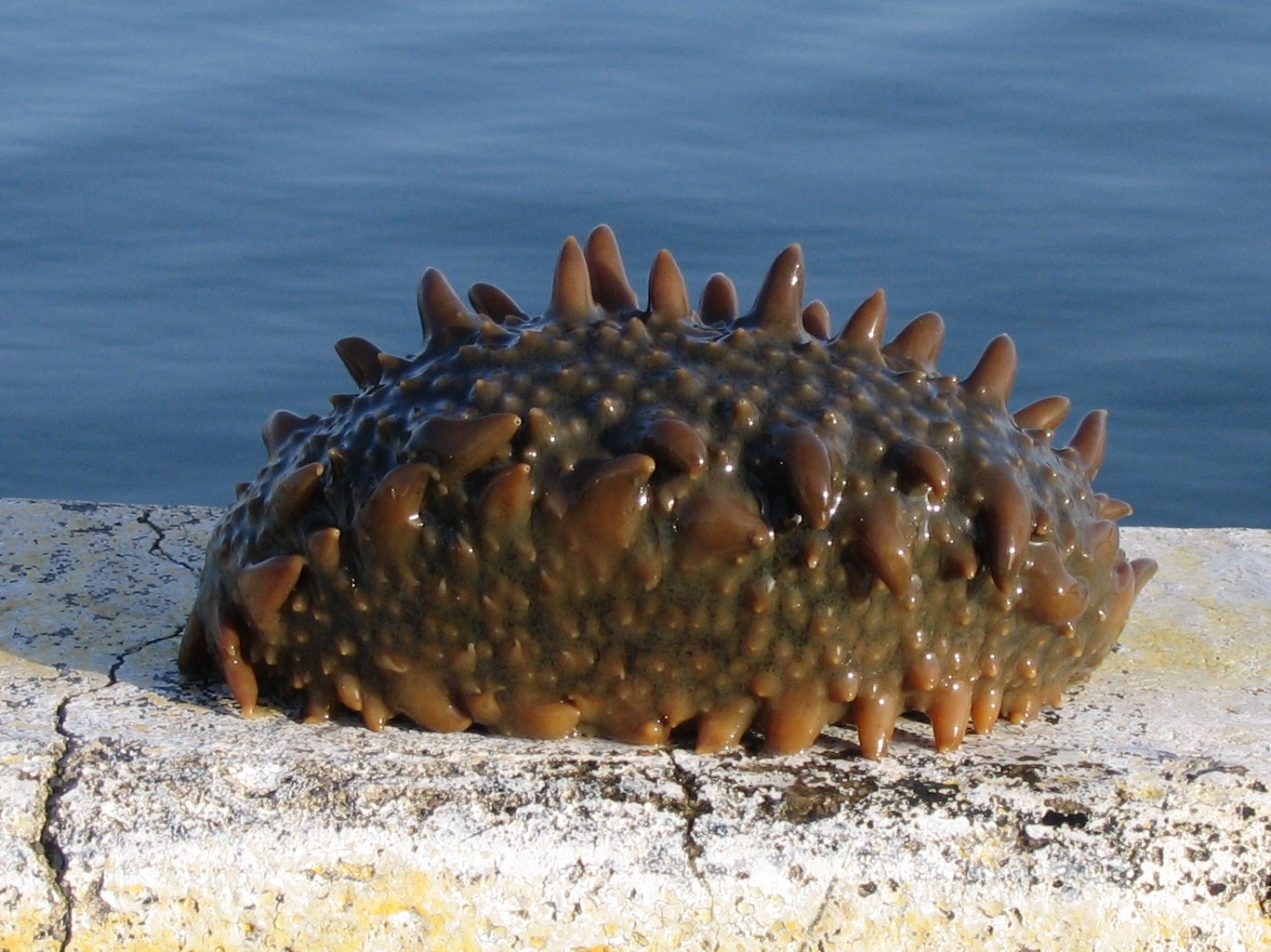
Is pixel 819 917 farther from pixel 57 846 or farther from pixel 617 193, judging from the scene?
pixel 617 193

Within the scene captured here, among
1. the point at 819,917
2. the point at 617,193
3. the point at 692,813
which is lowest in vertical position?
the point at 819,917

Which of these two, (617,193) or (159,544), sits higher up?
(617,193)

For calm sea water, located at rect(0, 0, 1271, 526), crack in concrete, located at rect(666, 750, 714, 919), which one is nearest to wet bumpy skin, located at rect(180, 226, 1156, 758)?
crack in concrete, located at rect(666, 750, 714, 919)

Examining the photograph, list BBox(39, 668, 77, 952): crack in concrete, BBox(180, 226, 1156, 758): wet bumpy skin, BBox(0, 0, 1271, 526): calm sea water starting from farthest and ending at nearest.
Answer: BBox(0, 0, 1271, 526): calm sea water → BBox(180, 226, 1156, 758): wet bumpy skin → BBox(39, 668, 77, 952): crack in concrete

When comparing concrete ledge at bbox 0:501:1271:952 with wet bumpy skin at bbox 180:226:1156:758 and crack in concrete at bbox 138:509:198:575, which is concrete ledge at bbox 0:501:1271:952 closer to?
wet bumpy skin at bbox 180:226:1156:758

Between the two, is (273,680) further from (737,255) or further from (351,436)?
(737,255)

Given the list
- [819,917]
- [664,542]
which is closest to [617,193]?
[664,542]
